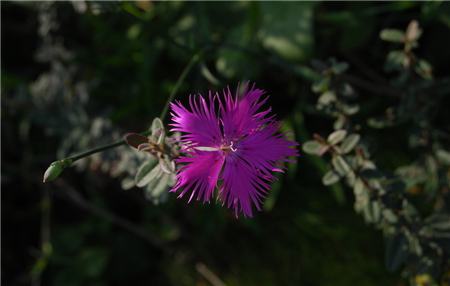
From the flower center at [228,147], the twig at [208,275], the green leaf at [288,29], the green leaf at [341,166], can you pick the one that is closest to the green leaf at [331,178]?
the green leaf at [341,166]

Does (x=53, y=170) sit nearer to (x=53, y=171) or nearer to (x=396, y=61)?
(x=53, y=171)

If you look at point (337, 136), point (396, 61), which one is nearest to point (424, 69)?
point (396, 61)

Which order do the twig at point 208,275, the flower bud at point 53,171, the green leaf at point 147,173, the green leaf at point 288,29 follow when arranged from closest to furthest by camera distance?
1. the flower bud at point 53,171
2. the green leaf at point 147,173
3. the green leaf at point 288,29
4. the twig at point 208,275

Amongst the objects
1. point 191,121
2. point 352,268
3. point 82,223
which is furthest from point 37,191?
point 191,121

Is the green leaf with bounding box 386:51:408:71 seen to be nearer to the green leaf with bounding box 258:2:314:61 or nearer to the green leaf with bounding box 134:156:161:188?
the green leaf with bounding box 258:2:314:61

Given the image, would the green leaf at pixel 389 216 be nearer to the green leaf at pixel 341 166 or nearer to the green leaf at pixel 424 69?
the green leaf at pixel 341 166

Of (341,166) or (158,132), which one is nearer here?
(158,132)

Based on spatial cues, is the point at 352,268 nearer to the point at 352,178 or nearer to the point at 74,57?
the point at 352,178
